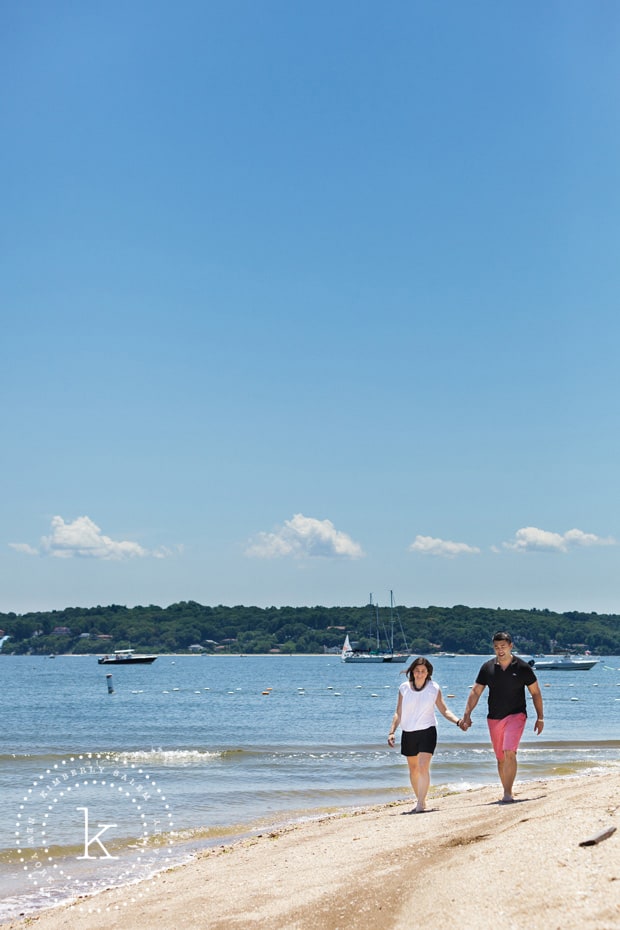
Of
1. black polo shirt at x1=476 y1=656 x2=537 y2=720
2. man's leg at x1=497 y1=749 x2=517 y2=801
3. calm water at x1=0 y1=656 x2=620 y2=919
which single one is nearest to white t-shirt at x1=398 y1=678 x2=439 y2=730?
black polo shirt at x1=476 y1=656 x2=537 y2=720

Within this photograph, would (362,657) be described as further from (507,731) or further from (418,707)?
(418,707)

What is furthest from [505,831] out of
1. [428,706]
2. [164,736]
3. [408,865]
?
[164,736]

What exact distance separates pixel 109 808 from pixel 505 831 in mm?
9646

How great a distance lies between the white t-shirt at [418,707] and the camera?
10461 mm

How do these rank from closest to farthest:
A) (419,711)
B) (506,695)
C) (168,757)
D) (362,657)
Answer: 1. (419,711)
2. (506,695)
3. (168,757)
4. (362,657)

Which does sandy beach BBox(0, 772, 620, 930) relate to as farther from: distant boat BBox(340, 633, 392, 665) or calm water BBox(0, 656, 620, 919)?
distant boat BBox(340, 633, 392, 665)

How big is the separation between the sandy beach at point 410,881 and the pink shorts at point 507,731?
667mm

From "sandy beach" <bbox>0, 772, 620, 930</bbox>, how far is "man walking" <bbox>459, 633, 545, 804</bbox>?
0.75m

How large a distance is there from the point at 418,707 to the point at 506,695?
1.02 meters

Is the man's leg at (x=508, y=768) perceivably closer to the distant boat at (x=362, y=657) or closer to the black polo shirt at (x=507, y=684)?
the black polo shirt at (x=507, y=684)

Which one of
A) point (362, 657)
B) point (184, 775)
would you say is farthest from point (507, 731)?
point (362, 657)

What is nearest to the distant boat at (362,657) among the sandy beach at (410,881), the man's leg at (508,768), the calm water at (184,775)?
the calm water at (184,775)

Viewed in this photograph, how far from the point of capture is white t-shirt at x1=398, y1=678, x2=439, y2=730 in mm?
10461

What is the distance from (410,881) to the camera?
22.9 feet
